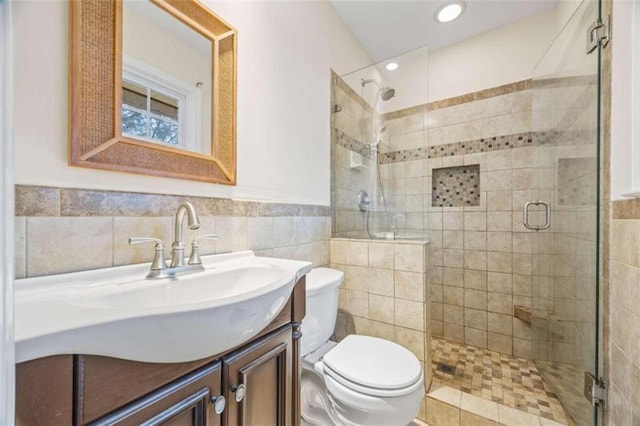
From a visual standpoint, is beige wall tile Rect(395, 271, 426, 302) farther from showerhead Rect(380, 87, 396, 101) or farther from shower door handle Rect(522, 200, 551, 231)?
showerhead Rect(380, 87, 396, 101)

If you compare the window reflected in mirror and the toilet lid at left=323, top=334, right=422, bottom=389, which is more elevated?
the window reflected in mirror

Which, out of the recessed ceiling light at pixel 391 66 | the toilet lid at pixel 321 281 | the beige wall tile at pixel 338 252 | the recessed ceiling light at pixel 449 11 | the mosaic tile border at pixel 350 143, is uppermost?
the recessed ceiling light at pixel 449 11

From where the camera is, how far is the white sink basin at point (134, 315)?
413 mm

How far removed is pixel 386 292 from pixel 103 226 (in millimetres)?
1422

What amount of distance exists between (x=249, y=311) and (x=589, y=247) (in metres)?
1.67

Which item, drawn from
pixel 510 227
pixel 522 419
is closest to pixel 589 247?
pixel 510 227

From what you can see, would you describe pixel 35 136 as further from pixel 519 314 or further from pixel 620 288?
pixel 519 314

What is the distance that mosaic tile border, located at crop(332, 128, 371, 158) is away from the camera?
2002 mm

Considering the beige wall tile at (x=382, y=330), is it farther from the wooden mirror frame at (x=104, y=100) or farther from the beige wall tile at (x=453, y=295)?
the wooden mirror frame at (x=104, y=100)

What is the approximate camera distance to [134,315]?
45cm

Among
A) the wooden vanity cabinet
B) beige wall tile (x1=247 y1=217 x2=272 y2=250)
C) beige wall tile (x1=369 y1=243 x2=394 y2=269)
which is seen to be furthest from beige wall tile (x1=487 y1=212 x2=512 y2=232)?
the wooden vanity cabinet

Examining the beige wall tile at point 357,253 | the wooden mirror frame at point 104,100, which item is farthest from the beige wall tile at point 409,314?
the wooden mirror frame at point 104,100

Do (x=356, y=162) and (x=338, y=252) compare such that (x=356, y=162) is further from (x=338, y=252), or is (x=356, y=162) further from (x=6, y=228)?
(x=6, y=228)

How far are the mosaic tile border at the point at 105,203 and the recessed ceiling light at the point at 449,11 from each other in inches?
79.6
